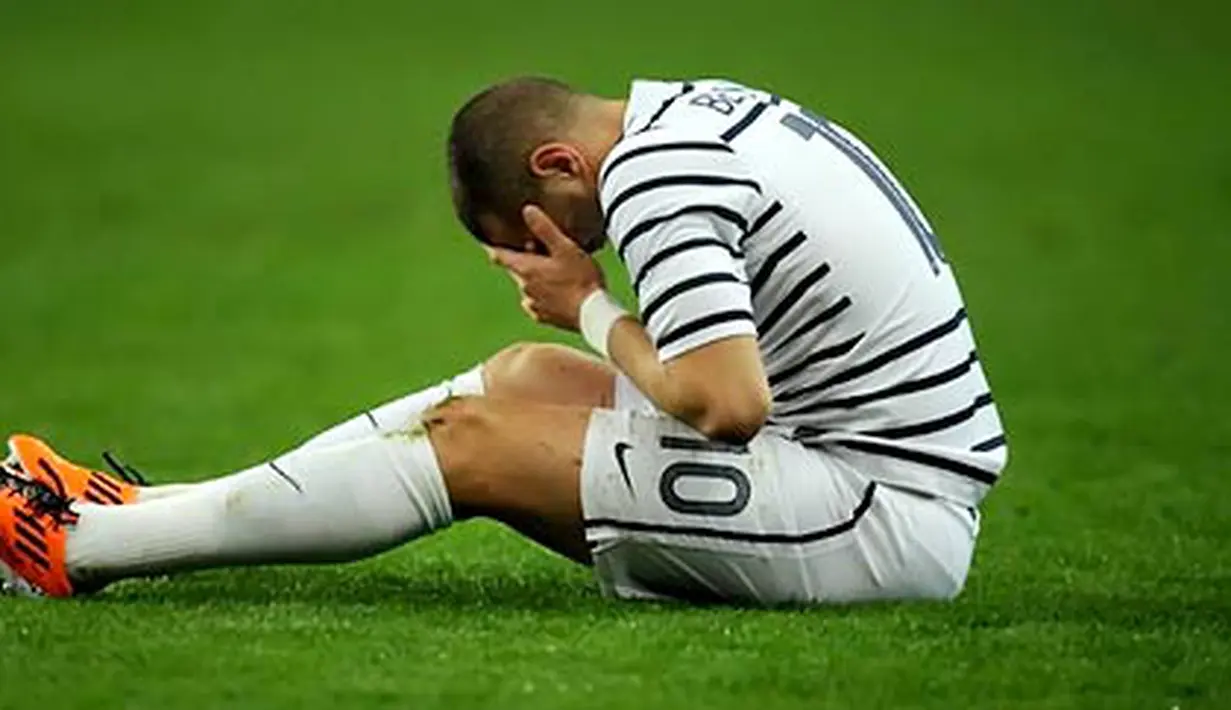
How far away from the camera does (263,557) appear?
650 cm

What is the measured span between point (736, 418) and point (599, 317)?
1.19ft

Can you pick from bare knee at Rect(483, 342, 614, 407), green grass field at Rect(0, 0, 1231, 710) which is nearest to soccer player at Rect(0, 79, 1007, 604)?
green grass field at Rect(0, 0, 1231, 710)

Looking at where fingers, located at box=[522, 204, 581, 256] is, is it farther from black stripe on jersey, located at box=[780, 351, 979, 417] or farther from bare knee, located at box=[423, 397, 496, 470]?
black stripe on jersey, located at box=[780, 351, 979, 417]

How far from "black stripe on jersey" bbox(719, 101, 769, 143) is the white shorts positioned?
48 cm

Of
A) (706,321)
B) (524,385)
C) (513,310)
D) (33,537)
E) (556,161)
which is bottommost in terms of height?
(513,310)

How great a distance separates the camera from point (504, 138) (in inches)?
253

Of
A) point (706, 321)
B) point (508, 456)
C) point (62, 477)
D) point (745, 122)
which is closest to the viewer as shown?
point (706, 321)

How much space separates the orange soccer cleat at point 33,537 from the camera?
21.5 ft

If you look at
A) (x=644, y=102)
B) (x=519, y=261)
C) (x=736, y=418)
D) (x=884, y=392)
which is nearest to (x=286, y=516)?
(x=519, y=261)

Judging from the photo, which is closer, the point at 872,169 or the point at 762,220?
the point at 762,220

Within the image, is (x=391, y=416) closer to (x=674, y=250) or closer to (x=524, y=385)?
(x=524, y=385)

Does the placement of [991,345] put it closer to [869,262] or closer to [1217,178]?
[1217,178]

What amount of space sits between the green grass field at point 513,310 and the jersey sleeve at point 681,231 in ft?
1.69

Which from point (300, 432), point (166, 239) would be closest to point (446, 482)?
point (300, 432)
